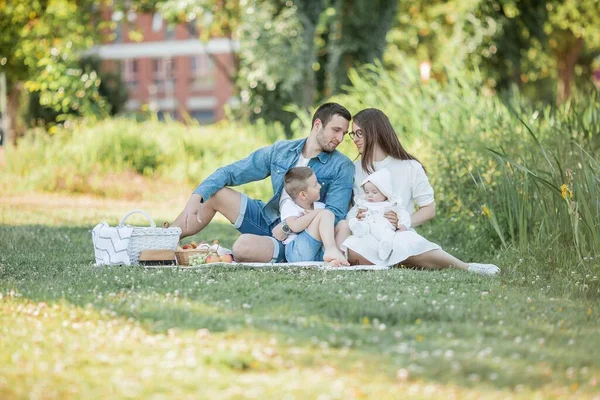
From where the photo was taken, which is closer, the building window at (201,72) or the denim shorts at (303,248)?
the denim shorts at (303,248)

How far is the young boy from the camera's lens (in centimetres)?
585

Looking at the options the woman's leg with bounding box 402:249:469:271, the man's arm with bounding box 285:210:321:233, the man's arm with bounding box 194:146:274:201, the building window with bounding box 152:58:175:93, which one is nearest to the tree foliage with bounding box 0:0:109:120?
the man's arm with bounding box 194:146:274:201

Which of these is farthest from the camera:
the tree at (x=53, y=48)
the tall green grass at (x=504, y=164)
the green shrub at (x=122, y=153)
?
the tree at (x=53, y=48)

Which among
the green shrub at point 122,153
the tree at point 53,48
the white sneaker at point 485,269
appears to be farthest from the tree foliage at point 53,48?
the white sneaker at point 485,269

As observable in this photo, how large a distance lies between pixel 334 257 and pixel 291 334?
2095 mm

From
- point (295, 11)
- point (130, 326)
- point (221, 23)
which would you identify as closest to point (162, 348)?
point (130, 326)

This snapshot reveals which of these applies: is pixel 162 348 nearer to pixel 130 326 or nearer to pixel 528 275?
pixel 130 326

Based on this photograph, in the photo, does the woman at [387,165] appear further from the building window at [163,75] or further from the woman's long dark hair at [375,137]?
the building window at [163,75]

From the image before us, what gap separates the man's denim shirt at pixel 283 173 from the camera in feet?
19.8

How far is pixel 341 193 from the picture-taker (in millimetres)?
6020

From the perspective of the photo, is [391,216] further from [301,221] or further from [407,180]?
[301,221]

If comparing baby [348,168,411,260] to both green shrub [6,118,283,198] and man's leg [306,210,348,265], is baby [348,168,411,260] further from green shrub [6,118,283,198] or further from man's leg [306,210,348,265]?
green shrub [6,118,283,198]

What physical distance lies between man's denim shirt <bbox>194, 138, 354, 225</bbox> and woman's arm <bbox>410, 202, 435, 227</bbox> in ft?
1.44

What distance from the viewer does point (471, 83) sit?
966 centimetres
